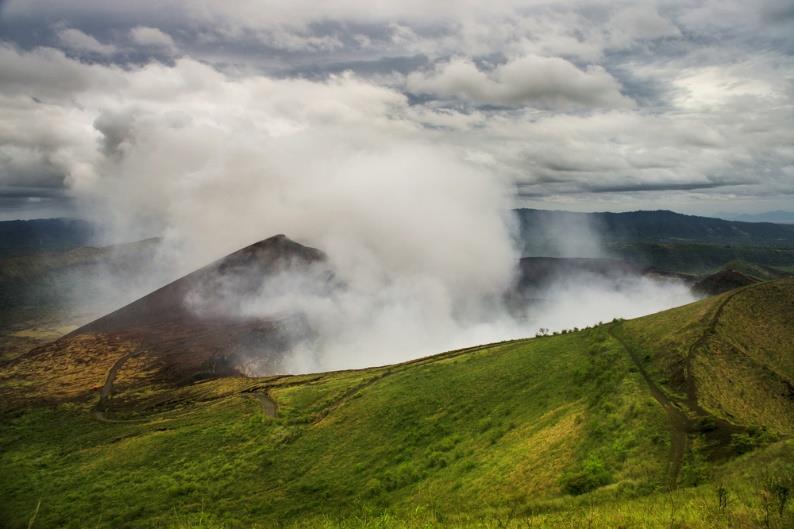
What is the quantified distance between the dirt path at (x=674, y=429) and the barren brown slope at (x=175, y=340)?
8962cm

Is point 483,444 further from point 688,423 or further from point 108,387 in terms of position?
point 108,387

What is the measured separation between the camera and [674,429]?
29422 millimetres

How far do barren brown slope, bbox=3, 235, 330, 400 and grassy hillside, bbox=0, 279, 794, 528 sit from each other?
70.2 ft

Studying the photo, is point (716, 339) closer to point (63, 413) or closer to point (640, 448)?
point (640, 448)

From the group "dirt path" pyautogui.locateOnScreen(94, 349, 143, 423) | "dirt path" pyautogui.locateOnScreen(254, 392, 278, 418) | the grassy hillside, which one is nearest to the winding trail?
the grassy hillside

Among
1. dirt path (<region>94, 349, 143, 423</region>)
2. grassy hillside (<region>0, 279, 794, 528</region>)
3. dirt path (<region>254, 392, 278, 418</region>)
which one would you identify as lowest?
dirt path (<region>94, 349, 143, 423</region>)

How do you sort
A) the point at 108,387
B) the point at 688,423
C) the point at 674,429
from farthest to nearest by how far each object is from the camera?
1. the point at 108,387
2. the point at 688,423
3. the point at 674,429

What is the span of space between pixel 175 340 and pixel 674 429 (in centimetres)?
12132

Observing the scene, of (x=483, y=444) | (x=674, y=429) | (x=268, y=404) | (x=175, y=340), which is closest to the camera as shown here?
(x=674, y=429)

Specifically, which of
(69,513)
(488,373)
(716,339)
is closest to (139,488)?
(69,513)

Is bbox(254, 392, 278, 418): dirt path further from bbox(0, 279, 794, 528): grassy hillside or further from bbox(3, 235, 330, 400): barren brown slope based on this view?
bbox(3, 235, 330, 400): barren brown slope

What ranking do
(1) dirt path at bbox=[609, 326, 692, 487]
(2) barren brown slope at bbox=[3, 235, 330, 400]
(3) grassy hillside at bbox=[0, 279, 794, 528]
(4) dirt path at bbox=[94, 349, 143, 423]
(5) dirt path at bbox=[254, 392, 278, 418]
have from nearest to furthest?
(3) grassy hillside at bbox=[0, 279, 794, 528]
(1) dirt path at bbox=[609, 326, 692, 487]
(5) dirt path at bbox=[254, 392, 278, 418]
(4) dirt path at bbox=[94, 349, 143, 423]
(2) barren brown slope at bbox=[3, 235, 330, 400]

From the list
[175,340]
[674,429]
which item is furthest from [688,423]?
[175,340]

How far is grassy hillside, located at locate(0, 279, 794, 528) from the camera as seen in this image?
2223 cm
